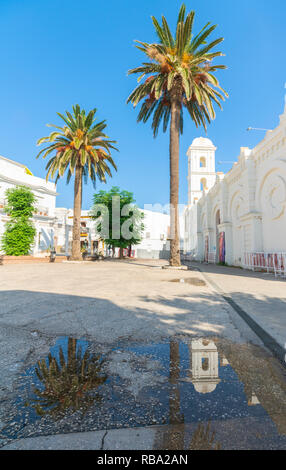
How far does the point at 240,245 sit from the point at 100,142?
14.1 metres

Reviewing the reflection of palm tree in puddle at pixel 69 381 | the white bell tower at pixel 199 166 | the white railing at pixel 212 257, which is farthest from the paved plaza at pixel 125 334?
the white bell tower at pixel 199 166

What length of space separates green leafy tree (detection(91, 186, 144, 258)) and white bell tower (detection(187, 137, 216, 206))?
16.3 metres

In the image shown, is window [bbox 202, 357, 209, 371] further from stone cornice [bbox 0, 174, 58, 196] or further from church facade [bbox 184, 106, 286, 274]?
stone cornice [bbox 0, 174, 58, 196]

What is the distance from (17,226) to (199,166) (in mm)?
29824

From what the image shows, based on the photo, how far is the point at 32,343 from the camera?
102 inches

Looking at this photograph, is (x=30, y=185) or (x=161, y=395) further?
(x=30, y=185)

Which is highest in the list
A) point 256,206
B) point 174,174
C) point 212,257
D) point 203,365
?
point 174,174

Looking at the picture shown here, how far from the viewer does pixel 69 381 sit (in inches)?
72.5

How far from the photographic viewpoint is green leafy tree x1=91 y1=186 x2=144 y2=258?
83.8 feet

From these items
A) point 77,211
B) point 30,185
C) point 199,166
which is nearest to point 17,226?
point 77,211

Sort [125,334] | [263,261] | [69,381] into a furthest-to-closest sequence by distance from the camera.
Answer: [263,261] → [125,334] → [69,381]

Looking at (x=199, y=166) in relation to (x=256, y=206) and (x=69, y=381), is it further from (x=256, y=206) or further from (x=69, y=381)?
(x=69, y=381)

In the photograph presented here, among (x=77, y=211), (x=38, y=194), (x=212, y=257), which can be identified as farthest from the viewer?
(x=38, y=194)
